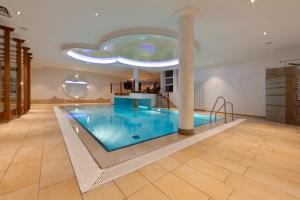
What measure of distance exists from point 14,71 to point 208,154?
7585 millimetres

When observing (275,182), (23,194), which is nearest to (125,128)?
(23,194)

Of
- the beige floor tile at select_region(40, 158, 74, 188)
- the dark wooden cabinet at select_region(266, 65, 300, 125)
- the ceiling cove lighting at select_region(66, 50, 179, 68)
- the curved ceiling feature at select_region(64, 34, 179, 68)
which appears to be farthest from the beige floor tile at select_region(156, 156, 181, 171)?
the ceiling cove lighting at select_region(66, 50, 179, 68)

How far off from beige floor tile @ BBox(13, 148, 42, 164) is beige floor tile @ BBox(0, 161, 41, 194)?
14cm

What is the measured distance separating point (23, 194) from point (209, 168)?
6.90 feet

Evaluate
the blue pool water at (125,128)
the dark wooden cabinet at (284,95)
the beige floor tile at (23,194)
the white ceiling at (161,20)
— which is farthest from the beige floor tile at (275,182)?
the dark wooden cabinet at (284,95)

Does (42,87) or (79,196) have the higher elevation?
(42,87)

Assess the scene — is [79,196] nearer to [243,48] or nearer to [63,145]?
[63,145]

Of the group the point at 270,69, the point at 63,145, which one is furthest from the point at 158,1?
the point at 270,69

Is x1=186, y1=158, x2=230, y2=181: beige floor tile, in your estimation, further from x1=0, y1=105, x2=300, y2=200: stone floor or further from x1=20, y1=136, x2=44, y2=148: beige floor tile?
x1=20, y1=136, x2=44, y2=148: beige floor tile

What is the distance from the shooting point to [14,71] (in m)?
5.72

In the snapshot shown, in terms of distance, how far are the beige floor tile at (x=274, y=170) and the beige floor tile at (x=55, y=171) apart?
8.03ft

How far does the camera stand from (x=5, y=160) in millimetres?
2008

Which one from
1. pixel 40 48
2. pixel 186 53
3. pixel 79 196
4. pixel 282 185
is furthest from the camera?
pixel 40 48

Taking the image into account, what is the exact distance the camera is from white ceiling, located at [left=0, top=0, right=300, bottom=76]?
3234mm
